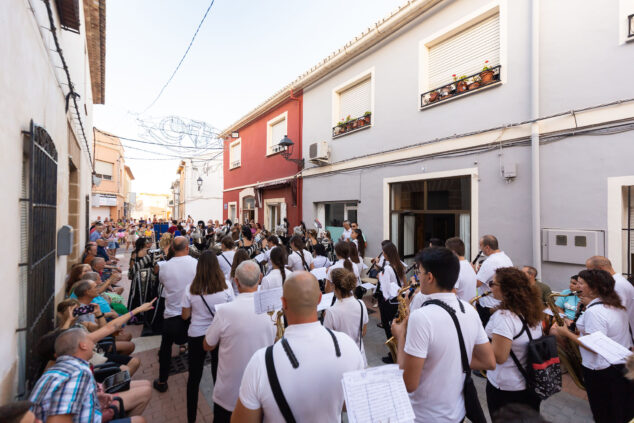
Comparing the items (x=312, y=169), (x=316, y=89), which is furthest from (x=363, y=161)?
(x=316, y=89)

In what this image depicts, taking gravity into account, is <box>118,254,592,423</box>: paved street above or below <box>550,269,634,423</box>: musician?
below

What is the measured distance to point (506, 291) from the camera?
2.12m

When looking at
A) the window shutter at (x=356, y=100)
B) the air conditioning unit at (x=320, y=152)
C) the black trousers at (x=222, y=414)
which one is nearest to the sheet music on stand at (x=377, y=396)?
the black trousers at (x=222, y=414)

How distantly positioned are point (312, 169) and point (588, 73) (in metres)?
7.27

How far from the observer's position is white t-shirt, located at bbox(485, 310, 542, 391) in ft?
6.72

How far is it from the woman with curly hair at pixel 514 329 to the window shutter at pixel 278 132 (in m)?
10.9

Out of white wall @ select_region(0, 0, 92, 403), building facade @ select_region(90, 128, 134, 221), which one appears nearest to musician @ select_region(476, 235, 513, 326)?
white wall @ select_region(0, 0, 92, 403)

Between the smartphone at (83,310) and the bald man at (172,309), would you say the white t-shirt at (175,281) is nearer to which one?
the bald man at (172,309)

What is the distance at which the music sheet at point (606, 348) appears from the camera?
2.21 metres

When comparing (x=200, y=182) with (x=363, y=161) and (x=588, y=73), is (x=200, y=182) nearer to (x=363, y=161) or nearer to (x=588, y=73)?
(x=363, y=161)

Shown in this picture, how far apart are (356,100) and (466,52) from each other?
327 centimetres

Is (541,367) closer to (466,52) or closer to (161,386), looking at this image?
(161,386)

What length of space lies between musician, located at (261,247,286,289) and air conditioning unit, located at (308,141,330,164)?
19.6 ft

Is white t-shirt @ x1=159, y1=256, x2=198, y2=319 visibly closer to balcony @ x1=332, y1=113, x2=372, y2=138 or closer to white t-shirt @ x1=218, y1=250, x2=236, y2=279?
white t-shirt @ x1=218, y1=250, x2=236, y2=279
